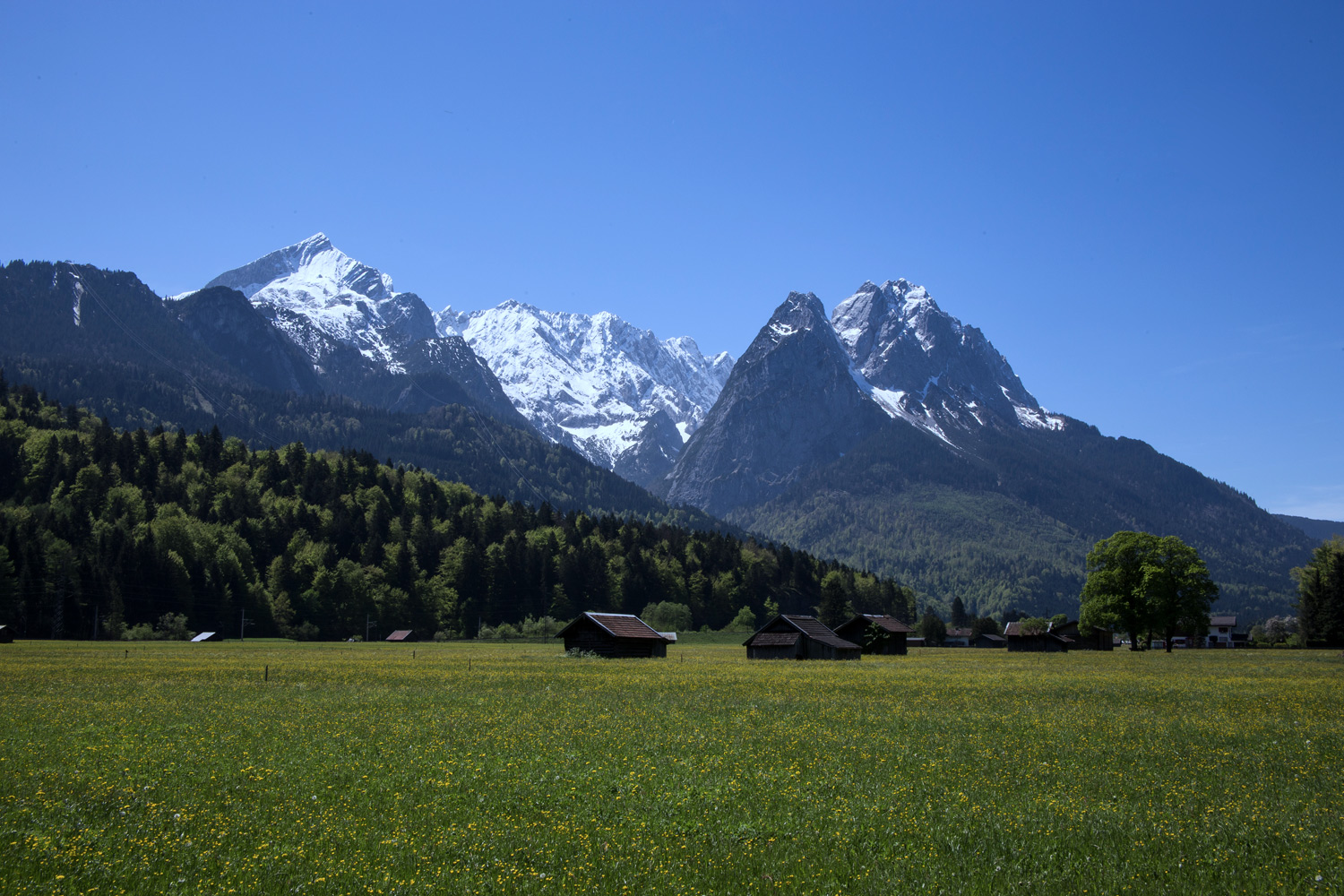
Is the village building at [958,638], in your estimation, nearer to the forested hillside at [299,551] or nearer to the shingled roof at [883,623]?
the forested hillside at [299,551]

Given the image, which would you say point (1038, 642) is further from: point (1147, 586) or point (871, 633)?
point (871, 633)

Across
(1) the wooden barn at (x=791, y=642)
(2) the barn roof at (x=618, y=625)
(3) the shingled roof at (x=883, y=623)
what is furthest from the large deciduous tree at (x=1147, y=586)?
(2) the barn roof at (x=618, y=625)

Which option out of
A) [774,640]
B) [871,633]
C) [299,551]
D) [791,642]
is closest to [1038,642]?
[871,633]

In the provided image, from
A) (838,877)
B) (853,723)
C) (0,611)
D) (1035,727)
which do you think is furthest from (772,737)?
(0,611)

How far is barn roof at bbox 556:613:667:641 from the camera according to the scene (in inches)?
3056

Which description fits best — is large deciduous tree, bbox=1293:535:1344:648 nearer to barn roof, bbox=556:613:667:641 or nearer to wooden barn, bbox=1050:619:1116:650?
wooden barn, bbox=1050:619:1116:650

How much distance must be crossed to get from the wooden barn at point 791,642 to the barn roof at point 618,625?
31.3 feet

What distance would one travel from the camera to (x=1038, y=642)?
126312 mm

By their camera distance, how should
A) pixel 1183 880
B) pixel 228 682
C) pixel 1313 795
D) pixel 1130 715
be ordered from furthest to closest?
pixel 228 682 < pixel 1130 715 < pixel 1313 795 < pixel 1183 880

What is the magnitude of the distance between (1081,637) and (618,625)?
84.7 metres

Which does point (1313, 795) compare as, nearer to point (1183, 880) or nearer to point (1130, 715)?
point (1183, 880)

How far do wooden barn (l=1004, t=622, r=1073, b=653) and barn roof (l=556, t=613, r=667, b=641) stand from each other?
218 feet

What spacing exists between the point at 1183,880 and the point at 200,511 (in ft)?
520

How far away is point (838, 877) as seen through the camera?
14.3 m
